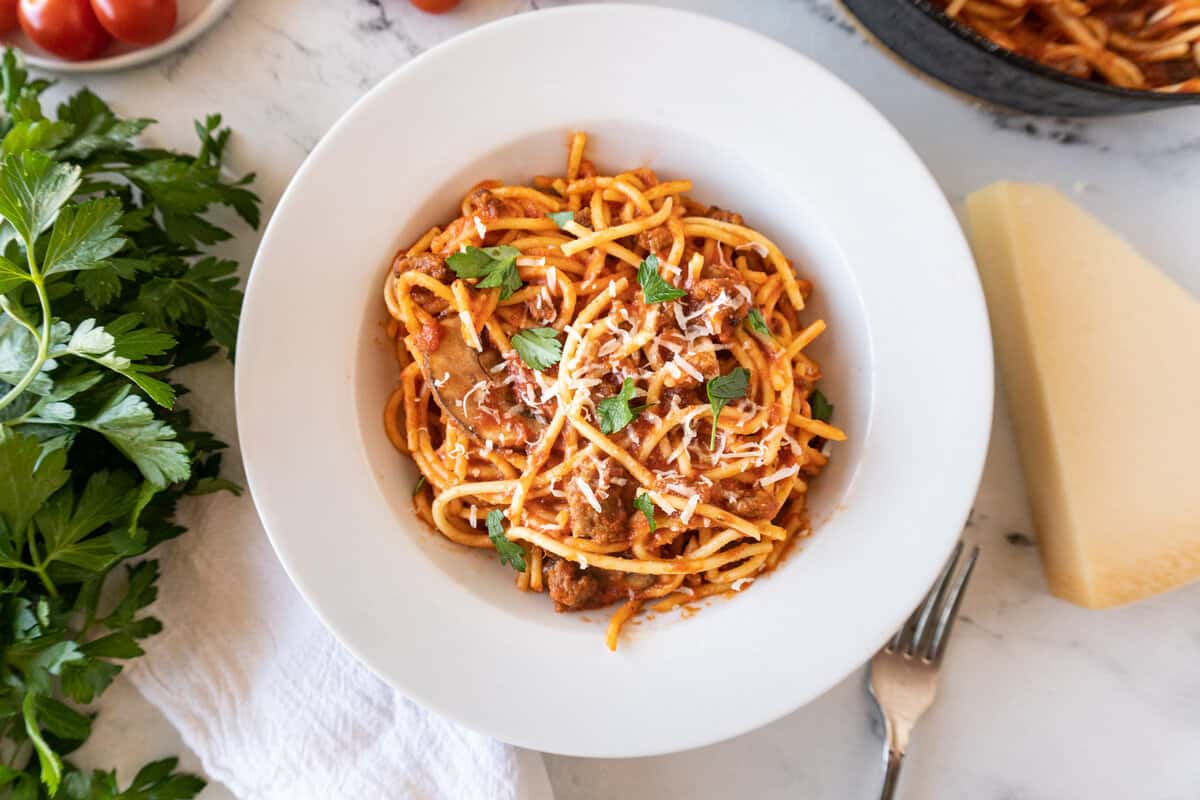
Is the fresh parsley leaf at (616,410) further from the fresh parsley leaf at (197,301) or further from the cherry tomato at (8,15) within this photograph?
the cherry tomato at (8,15)

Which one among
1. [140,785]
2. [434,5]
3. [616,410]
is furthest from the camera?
[434,5]

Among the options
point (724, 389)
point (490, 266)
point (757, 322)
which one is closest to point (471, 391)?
point (490, 266)

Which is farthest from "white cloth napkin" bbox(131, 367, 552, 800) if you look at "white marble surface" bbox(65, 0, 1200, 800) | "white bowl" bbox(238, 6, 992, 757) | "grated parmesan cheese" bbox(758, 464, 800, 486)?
"grated parmesan cheese" bbox(758, 464, 800, 486)

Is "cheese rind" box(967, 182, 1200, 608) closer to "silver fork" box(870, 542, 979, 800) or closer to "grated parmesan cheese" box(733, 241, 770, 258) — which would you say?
"silver fork" box(870, 542, 979, 800)

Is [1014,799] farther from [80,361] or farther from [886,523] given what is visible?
[80,361]

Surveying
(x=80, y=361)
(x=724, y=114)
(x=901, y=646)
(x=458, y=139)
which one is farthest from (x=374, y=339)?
(x=901, y=646)

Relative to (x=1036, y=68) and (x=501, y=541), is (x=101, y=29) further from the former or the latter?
(x=1036, y=68)

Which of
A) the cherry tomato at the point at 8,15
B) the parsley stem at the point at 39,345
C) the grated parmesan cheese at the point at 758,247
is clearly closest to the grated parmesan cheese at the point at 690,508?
the grated parmesan cheese at the point at 758,247
